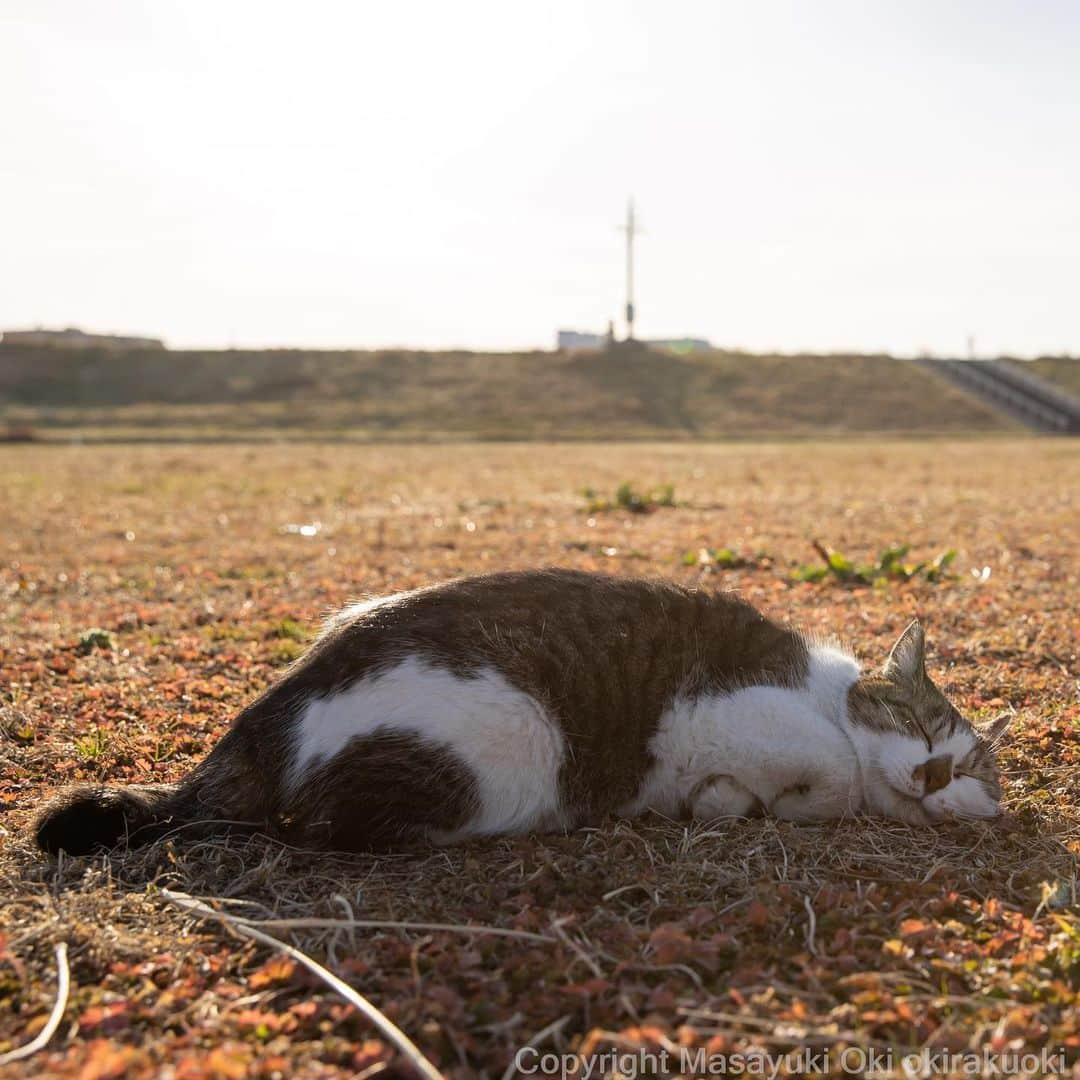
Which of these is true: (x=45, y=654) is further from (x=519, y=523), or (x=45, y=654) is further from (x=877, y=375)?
(x=877, y=375)

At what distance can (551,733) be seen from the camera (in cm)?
301

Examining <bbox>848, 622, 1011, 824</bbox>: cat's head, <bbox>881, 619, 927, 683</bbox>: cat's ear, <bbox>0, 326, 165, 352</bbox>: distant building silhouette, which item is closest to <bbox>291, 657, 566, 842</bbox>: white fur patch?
<bbox>848, 622, 1011, 824</bbox>: cat's head

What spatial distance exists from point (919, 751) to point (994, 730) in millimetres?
338

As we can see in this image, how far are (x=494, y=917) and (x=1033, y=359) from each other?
193ft

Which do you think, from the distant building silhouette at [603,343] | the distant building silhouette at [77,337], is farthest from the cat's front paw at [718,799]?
the distant building silhouette at [77,337]

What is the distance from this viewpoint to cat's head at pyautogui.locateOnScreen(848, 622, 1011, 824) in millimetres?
3164

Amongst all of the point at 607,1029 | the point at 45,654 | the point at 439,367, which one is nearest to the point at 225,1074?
the point at 607,1029

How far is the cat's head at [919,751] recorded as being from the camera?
316cm

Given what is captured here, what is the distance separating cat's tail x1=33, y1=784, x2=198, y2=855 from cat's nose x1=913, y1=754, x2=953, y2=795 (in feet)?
7.52

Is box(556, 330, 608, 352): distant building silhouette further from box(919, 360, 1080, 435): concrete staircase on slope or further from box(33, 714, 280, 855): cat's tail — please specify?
box(33, 714, 280, 855): cat's tail

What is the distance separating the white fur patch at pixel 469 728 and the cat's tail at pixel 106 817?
0.43 meters

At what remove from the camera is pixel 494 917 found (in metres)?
2.55

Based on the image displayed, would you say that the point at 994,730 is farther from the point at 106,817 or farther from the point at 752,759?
the point at 106,817

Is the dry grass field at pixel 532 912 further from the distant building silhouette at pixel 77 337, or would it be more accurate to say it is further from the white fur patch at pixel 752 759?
the distant building silhouette at pixel 77 337
